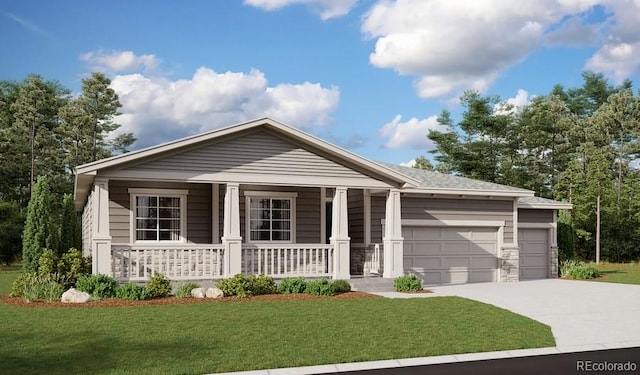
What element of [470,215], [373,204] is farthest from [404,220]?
[470,215]

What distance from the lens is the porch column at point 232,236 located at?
1675cm

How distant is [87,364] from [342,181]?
34.9 feet

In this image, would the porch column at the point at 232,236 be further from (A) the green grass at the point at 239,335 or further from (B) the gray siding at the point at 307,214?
(B) the gray siding at the point at 307,214

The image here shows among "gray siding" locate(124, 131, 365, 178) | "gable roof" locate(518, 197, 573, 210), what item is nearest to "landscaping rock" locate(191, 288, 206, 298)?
"gray siding" locate(124, 131, 365, 178)

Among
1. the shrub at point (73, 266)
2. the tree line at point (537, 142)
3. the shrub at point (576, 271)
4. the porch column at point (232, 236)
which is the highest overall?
the tree line at point (537, 142)

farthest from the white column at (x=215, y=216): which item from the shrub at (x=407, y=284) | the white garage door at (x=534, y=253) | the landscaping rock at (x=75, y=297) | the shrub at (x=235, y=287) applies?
the white garage door at (x=534, y=253)

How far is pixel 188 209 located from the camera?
61.6ft

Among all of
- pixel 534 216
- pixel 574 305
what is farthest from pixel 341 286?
pixel 534 216

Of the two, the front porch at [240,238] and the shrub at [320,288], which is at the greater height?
the front porch at [240,238]

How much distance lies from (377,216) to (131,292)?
842 centimetres

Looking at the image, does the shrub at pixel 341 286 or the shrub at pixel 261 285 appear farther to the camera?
the shrub at pixel 341 286

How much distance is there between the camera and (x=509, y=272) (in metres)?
22.0

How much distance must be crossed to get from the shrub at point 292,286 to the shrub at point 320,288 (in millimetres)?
Answer: 160

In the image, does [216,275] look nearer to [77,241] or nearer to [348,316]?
[348,316]
